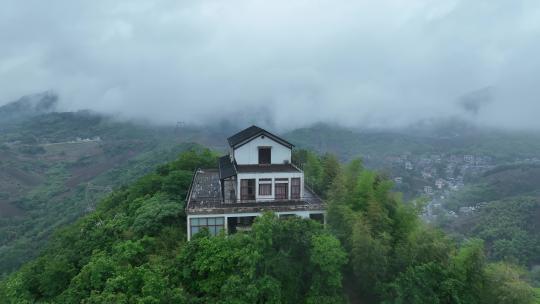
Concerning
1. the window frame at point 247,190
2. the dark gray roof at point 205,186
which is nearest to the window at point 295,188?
the window frame at point 247,190

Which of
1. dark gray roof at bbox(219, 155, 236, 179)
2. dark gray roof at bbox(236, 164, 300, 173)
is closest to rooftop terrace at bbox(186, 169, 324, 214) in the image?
dark gray roof at bbox(219, 155, 236, 179)

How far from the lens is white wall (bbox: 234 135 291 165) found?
25.8 m

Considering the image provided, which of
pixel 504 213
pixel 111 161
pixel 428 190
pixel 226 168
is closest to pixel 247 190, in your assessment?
pixel 226 168

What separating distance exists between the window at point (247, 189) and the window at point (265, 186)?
1.67ft

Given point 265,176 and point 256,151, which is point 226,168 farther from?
point 265,176

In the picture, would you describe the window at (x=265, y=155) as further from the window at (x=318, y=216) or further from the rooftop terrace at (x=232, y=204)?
the window at (x=318, y=216)

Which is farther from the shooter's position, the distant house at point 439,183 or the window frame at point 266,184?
the distant house at point 439,183

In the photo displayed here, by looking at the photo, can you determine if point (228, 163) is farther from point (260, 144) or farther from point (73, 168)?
point (73, 168)

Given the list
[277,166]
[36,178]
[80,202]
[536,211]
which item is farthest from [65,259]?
[36,178]

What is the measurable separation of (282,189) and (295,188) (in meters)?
0.85

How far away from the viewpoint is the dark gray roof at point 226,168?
25.0m

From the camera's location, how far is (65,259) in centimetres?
2188

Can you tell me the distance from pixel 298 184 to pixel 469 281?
10863mm

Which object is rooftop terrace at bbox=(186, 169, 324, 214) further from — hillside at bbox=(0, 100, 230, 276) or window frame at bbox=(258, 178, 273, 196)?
hillside at bbox=(0, 100, 230, 276)
